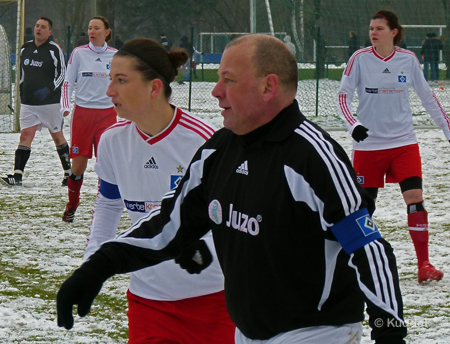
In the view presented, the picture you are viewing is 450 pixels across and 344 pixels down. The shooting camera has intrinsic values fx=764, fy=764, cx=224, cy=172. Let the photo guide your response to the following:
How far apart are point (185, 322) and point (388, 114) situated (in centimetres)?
368

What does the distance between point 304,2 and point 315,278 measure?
15.5 metres

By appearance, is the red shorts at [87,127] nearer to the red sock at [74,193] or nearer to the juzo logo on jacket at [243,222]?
the red sock at [74,193]

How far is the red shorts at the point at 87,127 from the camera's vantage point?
8.59 metres

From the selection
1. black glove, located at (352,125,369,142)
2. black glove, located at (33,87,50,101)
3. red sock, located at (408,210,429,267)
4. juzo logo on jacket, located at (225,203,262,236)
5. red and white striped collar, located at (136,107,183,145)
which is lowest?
red sock, located at (408,210,429,267)

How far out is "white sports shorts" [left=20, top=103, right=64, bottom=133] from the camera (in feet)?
34.6

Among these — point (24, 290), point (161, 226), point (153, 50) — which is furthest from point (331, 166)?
point (24, 290)

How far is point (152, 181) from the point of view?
131 inches

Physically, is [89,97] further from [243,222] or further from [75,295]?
[243,222]

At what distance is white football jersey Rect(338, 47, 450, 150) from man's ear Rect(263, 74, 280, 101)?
388 centimetres

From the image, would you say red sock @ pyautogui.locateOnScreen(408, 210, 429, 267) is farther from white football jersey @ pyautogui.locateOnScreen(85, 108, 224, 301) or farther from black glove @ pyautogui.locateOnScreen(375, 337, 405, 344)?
black glove @ pyautogui.locateOnScreen(375, 337, 405, 344)

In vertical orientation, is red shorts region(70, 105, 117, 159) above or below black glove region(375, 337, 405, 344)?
above

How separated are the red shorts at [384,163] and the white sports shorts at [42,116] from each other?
5.57m

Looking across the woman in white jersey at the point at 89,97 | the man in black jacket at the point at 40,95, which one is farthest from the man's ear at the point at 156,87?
the man in black jacket at the point at 40,95

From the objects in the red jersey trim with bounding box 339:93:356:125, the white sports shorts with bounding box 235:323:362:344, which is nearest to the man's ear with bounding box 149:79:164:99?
the white sports shorts with bounding box 235:323:362:344
